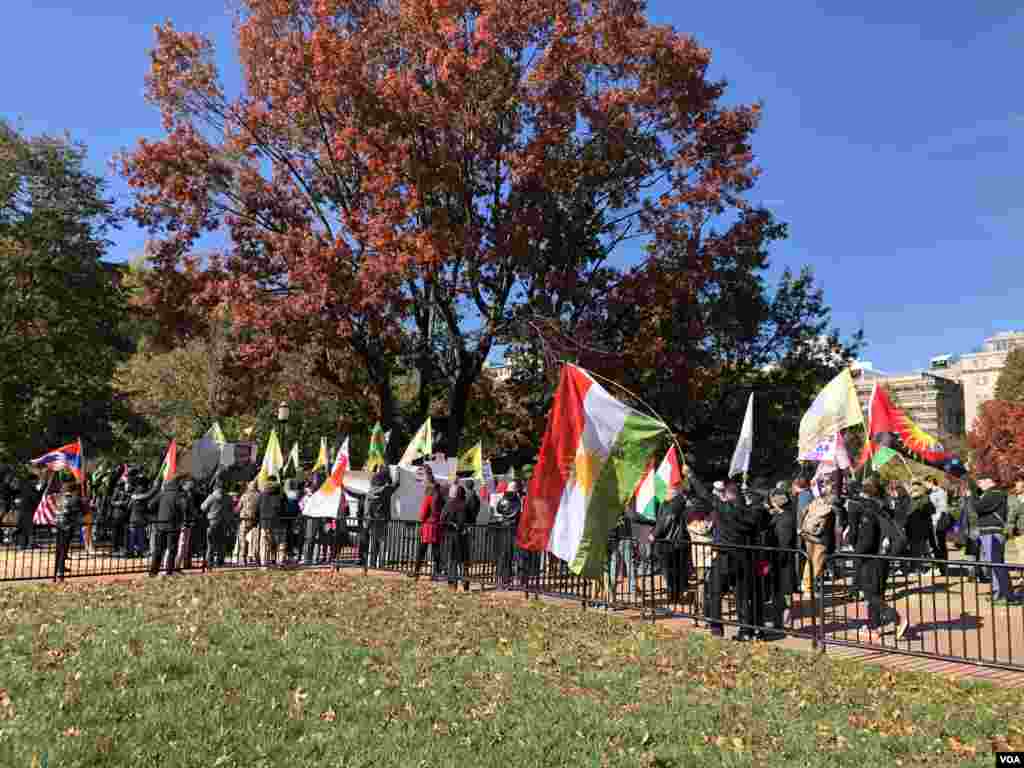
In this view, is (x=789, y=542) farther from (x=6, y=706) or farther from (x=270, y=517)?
(x=6, y=706)

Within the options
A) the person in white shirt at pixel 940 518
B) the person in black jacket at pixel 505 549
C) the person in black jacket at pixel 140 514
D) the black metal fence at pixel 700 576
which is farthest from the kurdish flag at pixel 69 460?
the person in white shirt at pixel 940 518

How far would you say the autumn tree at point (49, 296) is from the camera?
28.3 meters

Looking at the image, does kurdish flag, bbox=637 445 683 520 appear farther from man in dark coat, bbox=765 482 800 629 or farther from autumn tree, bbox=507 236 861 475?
autumn tree, bbox=507 236 861 475

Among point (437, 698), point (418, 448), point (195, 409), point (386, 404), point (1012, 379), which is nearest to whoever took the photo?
point (437, 698)

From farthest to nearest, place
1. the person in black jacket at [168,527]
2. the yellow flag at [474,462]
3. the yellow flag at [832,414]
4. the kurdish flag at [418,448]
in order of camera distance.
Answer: the kurdish flag at [418,448] → the yellow flag at [474,462] → the person in black jacket at [168,527] → the yellow flag at [832,414]

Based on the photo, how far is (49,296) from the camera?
29188 mm

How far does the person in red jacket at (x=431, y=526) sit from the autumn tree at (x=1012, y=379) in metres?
65.7

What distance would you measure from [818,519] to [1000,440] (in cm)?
6817

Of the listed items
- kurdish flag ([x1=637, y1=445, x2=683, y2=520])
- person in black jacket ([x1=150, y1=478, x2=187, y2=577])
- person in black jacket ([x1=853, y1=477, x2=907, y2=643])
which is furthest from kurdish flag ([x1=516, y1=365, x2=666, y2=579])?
person in black jacket ([x1=150, y1=478, x2=187, y2=577])

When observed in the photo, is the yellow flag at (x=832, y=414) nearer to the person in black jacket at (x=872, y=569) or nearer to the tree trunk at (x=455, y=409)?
the person in black jacket at (x=872, y=569)

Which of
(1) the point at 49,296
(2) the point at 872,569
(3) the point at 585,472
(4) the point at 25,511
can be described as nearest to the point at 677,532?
(2) the point at 872,569

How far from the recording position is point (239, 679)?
24.3ft

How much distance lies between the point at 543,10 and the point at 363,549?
1529cm

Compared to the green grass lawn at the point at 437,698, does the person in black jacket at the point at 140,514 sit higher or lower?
higher
